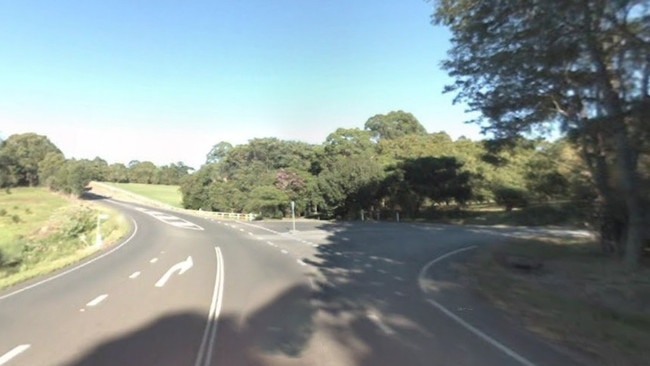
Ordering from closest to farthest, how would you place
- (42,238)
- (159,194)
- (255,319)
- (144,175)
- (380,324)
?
(380,324) → (255,319) → (42,238) → (159,194) → (144,175)

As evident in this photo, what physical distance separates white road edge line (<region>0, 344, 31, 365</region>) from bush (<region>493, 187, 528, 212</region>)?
50858mm

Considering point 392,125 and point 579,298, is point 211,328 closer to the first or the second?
point 579,298

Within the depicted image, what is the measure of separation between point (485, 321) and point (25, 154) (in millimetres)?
170570

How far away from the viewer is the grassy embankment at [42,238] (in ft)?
81.1

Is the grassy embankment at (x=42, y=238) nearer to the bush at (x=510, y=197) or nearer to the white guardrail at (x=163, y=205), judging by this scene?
the white guardrail at (x=163, y=205)

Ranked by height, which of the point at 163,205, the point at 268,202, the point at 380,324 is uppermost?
the point at 268,202

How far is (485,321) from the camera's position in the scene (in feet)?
33.0

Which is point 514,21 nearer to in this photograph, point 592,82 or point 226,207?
point 592,82

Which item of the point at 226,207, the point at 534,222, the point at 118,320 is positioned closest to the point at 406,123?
the point at 226,207

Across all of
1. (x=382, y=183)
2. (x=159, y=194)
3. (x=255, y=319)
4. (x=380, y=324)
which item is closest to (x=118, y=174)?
(x=159, y=194)

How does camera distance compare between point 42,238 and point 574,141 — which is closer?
point 574,141

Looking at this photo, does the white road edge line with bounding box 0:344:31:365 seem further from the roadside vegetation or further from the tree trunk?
the tree trunk

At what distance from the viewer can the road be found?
25.1 ft

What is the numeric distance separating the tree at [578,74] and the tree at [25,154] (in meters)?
146
